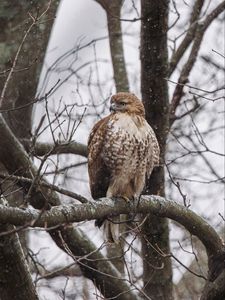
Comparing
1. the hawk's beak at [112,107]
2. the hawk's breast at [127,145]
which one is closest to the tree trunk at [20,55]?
the hawk's beak at [112,107]

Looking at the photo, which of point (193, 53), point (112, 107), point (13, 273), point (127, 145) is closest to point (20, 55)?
point (112, 107)

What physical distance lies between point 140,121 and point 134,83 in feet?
12.4

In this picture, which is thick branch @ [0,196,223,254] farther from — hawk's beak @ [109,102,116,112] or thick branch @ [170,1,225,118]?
thick branch @ [170,1,225,118]

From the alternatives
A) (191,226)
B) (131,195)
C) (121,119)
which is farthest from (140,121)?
(191,226)

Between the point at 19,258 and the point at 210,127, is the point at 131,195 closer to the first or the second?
the point at 19,258

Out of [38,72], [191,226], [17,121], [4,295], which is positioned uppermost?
[38,72]

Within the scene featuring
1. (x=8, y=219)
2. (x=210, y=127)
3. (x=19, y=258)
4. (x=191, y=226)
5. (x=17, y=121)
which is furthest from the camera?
(x=210, y=127)

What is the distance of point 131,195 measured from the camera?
6195 millimetres

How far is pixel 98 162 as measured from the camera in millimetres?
6195

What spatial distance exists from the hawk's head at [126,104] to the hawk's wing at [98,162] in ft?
0.63

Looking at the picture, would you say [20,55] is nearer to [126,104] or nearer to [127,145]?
[126,104]

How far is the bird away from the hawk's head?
0.6 inches

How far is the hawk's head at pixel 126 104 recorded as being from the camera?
6443 mm

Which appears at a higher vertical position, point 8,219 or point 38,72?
point 38,72
